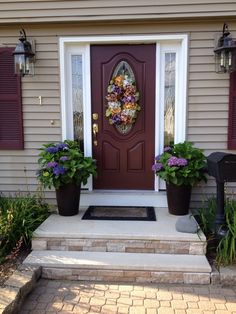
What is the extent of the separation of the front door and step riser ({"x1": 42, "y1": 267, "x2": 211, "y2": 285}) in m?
1.36

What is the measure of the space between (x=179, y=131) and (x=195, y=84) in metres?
0.56

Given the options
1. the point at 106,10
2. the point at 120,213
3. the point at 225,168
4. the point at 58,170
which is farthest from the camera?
the point at 120,213

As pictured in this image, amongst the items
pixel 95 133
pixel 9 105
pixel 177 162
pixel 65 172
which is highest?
pixel 9 105

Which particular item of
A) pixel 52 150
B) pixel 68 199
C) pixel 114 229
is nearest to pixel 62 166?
pixel 52 150

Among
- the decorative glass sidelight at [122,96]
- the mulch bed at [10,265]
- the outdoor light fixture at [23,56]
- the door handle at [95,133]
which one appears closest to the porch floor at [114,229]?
the mulch bed at [10,265]

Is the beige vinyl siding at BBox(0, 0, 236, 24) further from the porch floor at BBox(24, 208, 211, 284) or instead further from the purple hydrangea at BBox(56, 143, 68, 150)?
the porch floor at BBox(24, 208, 211, 284)

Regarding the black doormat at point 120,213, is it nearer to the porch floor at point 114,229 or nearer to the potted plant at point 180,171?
the porch floor at point 114,229

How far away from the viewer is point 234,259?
287 centimetres

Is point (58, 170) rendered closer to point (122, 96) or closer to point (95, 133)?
point (95, 133)

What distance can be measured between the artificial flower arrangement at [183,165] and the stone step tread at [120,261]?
0.79 meters

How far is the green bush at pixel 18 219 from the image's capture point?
121 inches

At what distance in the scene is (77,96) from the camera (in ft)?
12.9

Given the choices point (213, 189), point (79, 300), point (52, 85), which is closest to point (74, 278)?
point (79, 300)

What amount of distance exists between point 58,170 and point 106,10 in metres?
1.78
